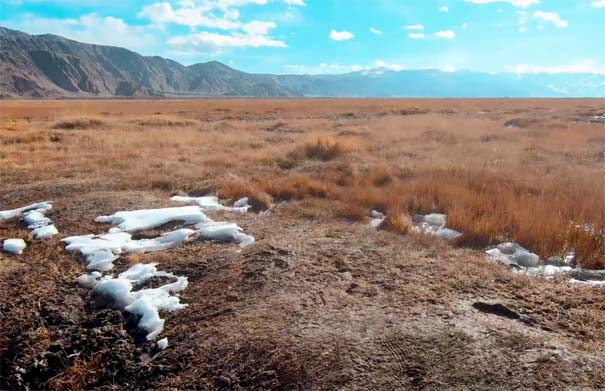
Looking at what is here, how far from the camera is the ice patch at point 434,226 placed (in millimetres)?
6344

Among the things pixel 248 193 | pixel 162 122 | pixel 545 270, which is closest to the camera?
pixel 545 270

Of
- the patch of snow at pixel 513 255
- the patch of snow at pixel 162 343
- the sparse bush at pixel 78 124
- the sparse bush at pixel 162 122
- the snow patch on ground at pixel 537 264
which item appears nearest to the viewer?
the patch of snow at pixel 162 343

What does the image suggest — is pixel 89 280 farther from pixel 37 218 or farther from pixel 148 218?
pixel 37 218

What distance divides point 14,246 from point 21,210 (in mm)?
2094

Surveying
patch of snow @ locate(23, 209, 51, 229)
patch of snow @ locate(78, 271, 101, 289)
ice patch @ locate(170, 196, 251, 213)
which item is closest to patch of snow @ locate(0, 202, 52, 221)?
patch of snow @ locate(23, 209, 51, 229)

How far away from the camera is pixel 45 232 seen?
6.39m

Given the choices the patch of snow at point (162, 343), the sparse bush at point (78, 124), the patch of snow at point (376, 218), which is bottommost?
the patch of snow at point (162, 343)

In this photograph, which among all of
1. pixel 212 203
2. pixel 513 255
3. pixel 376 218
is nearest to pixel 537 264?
pixel 513 255

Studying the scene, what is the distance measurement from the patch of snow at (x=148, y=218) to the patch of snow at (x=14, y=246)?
1142mm

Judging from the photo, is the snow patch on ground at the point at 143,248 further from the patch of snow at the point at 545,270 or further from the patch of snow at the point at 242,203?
the patch of snow at the point at 545,270

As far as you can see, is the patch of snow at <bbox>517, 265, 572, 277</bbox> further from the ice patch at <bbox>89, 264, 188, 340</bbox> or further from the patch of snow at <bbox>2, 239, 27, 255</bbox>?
the patch of snow at <bbox>2, 239, 27, 255</bbox>

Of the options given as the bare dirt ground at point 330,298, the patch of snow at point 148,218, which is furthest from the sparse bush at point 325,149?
the patch of snow at point 148,218

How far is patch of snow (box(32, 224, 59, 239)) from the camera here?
6.26 metres

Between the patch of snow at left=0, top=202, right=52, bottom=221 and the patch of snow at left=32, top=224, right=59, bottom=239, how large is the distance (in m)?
1.14
